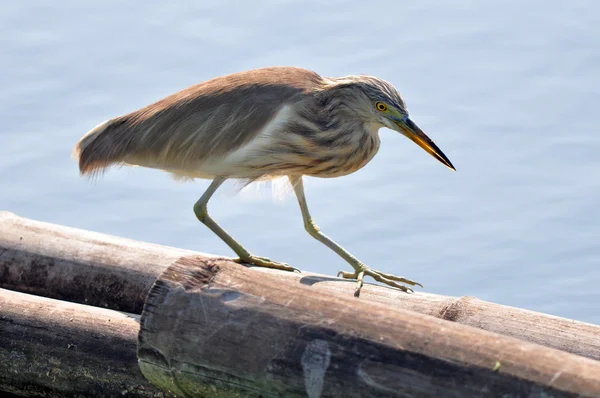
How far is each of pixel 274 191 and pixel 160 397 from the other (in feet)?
5.23

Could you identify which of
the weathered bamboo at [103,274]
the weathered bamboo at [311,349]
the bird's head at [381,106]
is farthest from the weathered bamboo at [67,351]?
the bird's head at [381,106]

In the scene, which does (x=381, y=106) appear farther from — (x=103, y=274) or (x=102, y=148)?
(x=103, y=274)

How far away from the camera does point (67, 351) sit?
3.15 m

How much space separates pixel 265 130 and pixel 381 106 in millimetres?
449

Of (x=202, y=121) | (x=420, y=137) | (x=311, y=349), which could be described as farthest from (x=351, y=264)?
(x=311, y=349)

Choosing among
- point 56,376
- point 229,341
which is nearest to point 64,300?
point 56,376

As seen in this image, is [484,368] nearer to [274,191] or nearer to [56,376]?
[56,376]

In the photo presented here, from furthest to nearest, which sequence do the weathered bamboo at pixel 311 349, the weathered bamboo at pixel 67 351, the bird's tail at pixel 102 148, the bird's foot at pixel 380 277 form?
1. the bird's tail at pixel 102 148
2. the bird's foot at pixel 380 277
3. the weathered bamboo at pixel 67 351
4. the weathered bamboo at pixel 311 349

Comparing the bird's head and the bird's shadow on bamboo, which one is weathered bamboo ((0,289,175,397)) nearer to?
the bird's shadow on bamboo

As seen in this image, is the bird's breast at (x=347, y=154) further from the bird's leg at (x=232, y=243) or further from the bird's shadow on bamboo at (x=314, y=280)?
the bird's shadow on bamboo at (x=314, y=280)

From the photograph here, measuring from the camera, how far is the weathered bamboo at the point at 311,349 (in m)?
2.17

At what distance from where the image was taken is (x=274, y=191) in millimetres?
4531

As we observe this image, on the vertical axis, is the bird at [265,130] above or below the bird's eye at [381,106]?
below

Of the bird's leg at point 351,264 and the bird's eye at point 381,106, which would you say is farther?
the bird's eye at point 381,106
